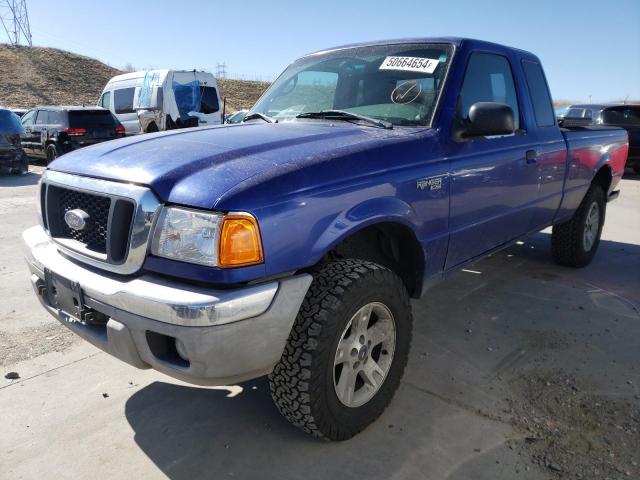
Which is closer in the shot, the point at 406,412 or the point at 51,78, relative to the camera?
the point at 406,412

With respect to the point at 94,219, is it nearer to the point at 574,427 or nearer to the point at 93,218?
the point at 93,218

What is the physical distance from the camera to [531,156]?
3.63m

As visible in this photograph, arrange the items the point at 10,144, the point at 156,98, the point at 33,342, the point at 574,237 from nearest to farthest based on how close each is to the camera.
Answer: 1. the point at 33,342
2. the point at 574,237
3. the point at 10,144
4. the point at 156,98

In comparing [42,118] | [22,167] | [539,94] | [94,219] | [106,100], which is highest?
[539,94]

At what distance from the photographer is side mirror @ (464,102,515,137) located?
2.80 m

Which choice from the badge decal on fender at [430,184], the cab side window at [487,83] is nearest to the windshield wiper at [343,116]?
the badge decal on fender at [430,184]

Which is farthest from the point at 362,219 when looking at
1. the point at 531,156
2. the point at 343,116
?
the point at 531,156

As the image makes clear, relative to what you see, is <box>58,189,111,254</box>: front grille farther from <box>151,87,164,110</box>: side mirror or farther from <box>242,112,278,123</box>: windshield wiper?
<box>151,87,164,110</box>: side mirror

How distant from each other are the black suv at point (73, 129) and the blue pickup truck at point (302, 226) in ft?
34.4

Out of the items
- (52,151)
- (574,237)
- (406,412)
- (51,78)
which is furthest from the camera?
(51,78)

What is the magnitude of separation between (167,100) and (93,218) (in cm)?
1236

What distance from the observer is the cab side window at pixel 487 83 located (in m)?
3.12

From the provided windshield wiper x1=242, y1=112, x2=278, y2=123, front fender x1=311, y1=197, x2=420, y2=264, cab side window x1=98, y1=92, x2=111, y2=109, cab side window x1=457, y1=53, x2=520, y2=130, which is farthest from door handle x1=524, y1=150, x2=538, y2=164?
cab side window x1=98, y1=92, x2=111, y2=109

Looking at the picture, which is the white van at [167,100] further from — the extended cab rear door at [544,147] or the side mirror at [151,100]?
the extended cab rear door at [544,147]
